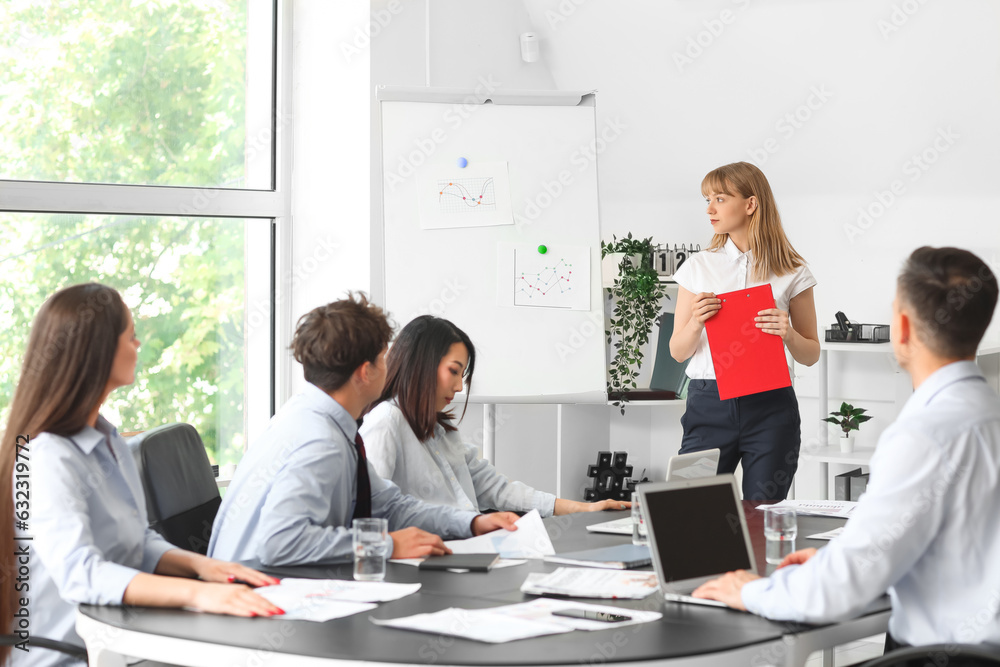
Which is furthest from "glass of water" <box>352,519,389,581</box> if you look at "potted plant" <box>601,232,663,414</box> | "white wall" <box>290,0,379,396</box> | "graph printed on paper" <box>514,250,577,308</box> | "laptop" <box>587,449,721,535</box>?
"potted plant" <box>601,232,663,414</box>

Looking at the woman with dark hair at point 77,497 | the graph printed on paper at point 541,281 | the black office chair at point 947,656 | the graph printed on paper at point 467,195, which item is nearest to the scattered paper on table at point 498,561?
the woman with dark hair at point 77,497

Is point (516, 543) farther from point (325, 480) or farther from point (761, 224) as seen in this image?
point (761, 224)

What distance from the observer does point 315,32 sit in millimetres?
4086

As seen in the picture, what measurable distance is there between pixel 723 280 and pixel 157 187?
7.21 feet

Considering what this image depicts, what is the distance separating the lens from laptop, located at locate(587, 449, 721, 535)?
7.57 feet

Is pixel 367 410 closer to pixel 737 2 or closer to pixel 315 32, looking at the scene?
pixel 315 32

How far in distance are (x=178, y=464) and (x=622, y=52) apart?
2975 mm

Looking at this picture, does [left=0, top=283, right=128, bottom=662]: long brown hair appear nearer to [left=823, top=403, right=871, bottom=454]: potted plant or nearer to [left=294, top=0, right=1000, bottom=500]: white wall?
[left=294, top=0, right=1000, bottom=500]: white wall

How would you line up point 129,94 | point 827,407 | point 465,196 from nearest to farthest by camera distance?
point 465,196
point 129,94
point 827,407

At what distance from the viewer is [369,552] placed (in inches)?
70.4

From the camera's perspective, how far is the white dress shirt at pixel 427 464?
2482 mm

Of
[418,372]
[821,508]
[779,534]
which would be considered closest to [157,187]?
[418,372]

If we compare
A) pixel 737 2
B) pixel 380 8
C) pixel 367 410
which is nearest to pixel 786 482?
pixel 367 410

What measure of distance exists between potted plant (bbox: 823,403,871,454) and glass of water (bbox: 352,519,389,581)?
275 cm
